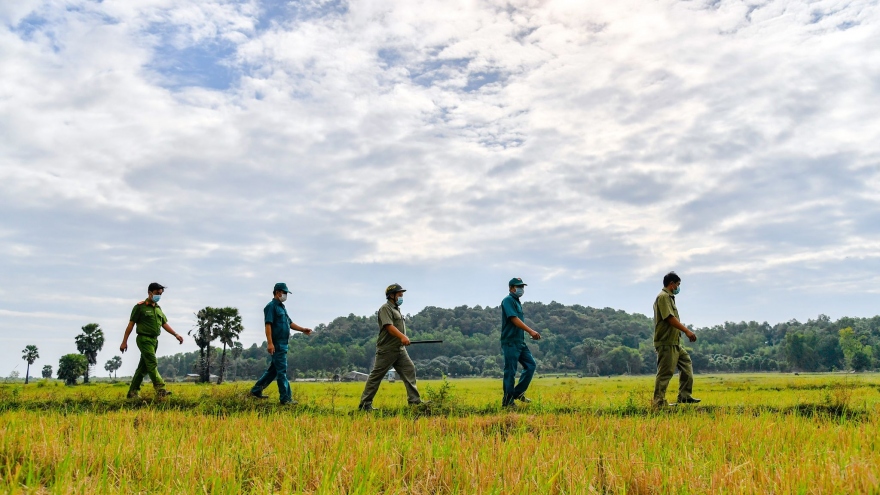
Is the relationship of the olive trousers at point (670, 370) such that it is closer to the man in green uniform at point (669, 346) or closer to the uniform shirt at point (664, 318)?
the man in green uniform at point (669, 346)

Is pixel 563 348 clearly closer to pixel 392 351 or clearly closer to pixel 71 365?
pixel 71 365

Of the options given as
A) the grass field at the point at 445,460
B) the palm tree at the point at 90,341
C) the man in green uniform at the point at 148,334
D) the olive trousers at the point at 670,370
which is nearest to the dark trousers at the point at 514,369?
the olive trousers at the point at 670,370

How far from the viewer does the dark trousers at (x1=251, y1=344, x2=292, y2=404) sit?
11.9 m

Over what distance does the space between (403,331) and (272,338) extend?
2.57 meters

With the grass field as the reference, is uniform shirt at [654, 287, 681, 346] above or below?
above

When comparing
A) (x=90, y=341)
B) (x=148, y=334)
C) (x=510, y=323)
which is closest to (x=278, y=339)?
(x=148, y=334)

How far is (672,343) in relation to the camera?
11164 mm

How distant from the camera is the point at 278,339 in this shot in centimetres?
1245

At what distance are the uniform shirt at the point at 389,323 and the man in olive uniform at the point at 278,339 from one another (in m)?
1.69

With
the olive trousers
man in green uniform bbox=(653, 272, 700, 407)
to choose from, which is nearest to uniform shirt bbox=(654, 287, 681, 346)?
man in green uniform bbox=(653, 272, 700, 407)

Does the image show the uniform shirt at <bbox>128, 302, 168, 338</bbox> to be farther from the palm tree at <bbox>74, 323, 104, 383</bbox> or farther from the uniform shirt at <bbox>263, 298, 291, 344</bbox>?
the palm tree at <bbox>74, 323, 104, 383</bbox>

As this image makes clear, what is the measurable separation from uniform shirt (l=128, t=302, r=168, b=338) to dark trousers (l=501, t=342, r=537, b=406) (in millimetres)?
7041

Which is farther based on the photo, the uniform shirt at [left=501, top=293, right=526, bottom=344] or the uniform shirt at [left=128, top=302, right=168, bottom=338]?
the uniform shirt at [left=128, top=302, right=168, bottom=338]

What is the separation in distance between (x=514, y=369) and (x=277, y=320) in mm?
4546
